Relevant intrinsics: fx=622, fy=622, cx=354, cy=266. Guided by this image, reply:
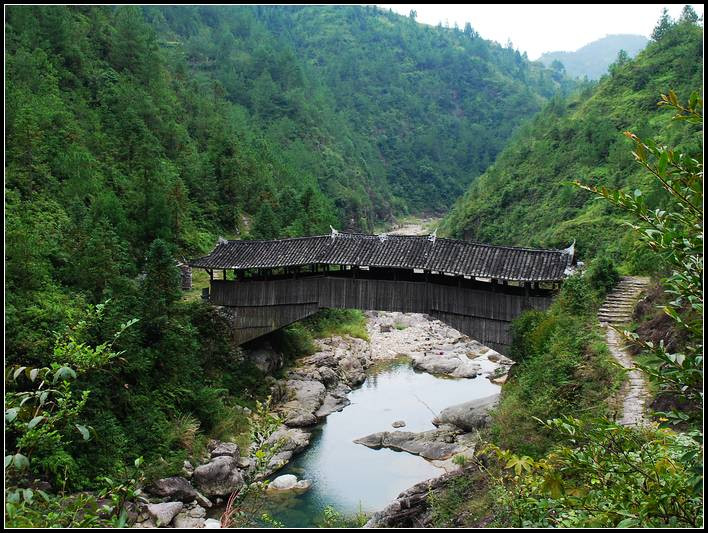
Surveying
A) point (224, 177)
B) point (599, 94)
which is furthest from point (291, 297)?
point (599, 94)

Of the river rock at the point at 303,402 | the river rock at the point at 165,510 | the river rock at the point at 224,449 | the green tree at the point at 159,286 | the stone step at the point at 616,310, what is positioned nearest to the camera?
the river rock at the point at 165,510

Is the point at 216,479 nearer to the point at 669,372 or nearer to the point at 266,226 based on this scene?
the point at 669,372

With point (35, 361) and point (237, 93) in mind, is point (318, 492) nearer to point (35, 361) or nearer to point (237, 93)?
point (35, 361)

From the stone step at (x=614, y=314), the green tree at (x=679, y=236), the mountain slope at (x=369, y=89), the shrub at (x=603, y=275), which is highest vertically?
the mountain slope at (x=369, y=89)

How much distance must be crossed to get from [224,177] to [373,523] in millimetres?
23653

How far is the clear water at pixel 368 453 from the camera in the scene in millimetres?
15383

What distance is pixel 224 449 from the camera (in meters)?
17.2

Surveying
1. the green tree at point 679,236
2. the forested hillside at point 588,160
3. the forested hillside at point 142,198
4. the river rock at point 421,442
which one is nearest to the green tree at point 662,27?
the forested hillside at point 588,160

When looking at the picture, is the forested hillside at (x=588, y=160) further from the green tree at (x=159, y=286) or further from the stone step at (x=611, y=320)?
the green tree at (x=159, y=286)

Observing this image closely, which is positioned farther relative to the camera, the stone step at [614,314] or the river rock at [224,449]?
the river rock at [224,449]

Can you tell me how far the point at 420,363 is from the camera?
1049 inches

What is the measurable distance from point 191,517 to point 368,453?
6.06 meters

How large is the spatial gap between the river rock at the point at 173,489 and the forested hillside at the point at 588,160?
16081 mm

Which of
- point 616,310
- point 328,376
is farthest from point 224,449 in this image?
point 616,310
